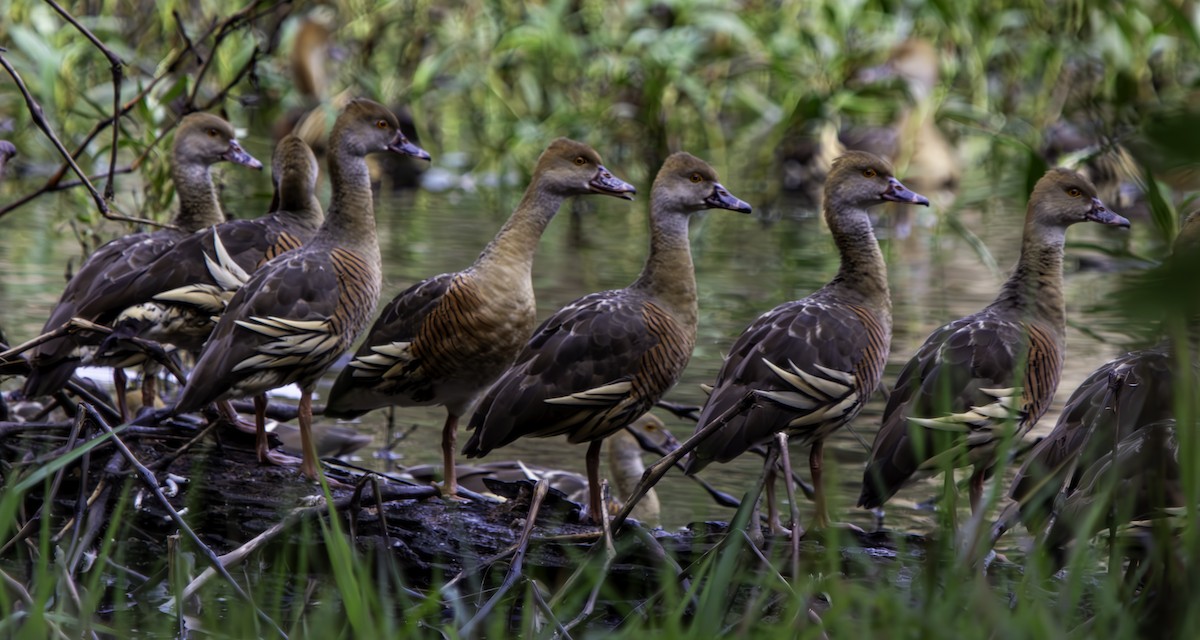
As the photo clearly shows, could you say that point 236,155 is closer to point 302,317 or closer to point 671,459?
point 302,317

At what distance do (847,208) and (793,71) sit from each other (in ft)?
26.9

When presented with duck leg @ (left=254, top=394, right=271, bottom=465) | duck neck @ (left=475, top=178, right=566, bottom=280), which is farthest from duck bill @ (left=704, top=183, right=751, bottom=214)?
duck leg @ (left=254, top=394, right=271, bottom=465)

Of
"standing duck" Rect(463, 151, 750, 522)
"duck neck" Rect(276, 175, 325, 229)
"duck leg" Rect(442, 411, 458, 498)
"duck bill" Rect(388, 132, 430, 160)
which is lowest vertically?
"duck leg" Rect(442, 411, 458, 498)

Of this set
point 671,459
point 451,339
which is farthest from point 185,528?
point 451,339

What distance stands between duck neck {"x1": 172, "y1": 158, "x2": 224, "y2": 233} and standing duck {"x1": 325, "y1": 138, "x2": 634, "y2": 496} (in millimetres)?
1420

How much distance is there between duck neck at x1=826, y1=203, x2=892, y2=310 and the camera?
5488 mm

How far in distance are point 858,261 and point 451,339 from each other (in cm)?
157

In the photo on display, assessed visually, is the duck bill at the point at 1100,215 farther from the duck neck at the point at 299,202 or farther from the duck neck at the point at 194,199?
the duck neck at the point at 194,199

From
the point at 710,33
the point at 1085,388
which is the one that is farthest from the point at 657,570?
the point at 710,33

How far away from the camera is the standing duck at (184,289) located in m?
5.35

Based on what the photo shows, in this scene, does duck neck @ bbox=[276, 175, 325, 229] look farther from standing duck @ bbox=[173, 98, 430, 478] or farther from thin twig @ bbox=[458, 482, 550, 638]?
thin twig @ bbox=[458, 482, 550, 638]

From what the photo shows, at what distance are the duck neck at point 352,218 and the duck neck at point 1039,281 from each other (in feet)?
7.78

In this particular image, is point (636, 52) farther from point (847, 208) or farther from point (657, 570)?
point (657, 570)

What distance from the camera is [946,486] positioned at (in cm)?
295
